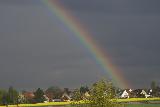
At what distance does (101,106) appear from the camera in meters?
43.3

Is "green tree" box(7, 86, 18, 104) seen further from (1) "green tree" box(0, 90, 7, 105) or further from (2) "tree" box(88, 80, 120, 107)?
(2) "tree" box(88, 80, 120, 107)

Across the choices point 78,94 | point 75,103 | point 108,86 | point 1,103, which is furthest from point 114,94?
point 1,103

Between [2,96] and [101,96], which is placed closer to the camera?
[101,96]

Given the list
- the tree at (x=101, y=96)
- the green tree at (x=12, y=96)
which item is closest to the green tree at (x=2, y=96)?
the green tree at (x=12, y=96)

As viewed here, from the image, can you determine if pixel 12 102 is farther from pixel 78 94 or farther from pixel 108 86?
pixel 108 86

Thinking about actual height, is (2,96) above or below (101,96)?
above

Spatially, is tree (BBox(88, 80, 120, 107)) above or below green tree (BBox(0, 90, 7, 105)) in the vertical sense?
below

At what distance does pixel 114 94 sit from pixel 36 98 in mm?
155760

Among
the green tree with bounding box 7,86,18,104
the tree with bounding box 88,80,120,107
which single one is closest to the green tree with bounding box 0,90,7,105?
the green tree with bounding box 7,86,18,104

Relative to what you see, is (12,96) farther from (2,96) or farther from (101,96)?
(101,96)

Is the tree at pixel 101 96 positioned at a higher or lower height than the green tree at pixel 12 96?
lower

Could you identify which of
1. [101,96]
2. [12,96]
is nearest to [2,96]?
[12,96]

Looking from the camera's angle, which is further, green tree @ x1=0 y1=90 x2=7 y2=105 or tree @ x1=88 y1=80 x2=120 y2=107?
green tree @ x1=0 y1=90 x2=7 y2=105

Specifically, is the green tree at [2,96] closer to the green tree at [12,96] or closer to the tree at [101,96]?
the green tree at [12,96]
